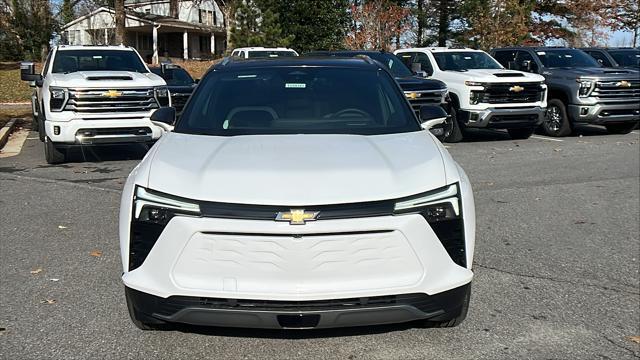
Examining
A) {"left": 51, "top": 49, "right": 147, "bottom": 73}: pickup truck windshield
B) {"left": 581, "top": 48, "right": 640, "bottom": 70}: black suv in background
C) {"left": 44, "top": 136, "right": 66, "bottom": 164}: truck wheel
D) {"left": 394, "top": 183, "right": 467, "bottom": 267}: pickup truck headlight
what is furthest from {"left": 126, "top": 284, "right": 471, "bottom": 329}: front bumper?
{"left": 581, "top": 48, "right": 640, "bottom": 70}: black suv in background

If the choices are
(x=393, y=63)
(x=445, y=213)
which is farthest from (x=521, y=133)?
(x=445, y=213)

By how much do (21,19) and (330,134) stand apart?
4064 centimetres

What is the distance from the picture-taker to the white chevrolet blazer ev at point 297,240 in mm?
3049

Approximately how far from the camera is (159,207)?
3.20 m

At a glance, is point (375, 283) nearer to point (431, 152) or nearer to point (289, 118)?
point (431, 152)

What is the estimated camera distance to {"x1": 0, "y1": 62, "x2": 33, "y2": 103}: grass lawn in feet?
82.6

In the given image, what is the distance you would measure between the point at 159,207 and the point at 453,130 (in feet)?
36.1

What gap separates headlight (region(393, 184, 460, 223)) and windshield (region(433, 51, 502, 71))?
37.6 ft

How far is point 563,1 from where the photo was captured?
4078 cm

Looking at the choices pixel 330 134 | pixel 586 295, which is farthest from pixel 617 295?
pixel 330 134

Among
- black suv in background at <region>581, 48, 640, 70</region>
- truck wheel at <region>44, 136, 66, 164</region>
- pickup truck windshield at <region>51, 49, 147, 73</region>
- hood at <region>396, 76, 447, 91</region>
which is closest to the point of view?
truck wheel at <region>44, 136, 66, 164</region>

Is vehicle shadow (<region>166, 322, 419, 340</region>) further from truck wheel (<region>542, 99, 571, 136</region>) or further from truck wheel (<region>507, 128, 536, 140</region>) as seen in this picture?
truck wheel (<region>542, 99, 571, 136</region>)

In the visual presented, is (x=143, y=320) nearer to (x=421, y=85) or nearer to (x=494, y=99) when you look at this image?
(x=421, y=85)

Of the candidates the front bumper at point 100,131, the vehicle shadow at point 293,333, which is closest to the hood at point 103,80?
the front bumper at point 100,131
